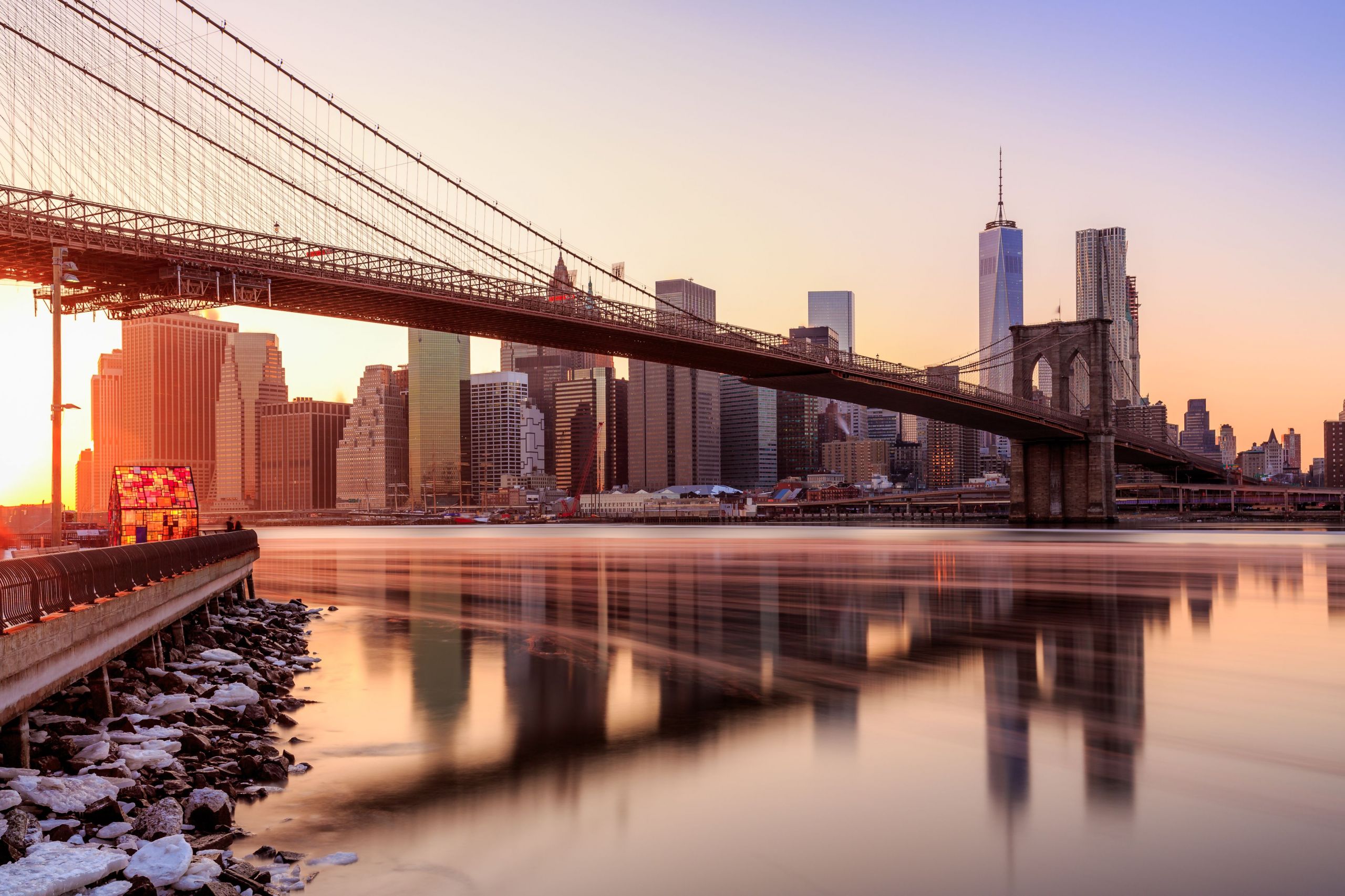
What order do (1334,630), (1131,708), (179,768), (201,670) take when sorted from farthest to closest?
(1334,630)
(201,670)
(1131,708)
(179,768)

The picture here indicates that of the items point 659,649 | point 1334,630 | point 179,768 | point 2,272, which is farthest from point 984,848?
point 2,272

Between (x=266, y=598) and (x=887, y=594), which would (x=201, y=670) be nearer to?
(x=266, y=598)

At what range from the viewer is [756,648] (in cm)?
1969

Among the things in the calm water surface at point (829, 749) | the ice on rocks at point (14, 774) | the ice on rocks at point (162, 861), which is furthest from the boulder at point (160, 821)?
the ice on rocks at point (14, 774)

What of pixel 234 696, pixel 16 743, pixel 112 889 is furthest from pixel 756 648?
pixel 112 889

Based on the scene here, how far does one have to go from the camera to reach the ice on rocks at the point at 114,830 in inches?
324

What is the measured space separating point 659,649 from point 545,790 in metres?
9.40

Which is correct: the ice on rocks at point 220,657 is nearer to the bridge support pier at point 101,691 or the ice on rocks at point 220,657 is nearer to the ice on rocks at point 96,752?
the bridge support pier at point 101,691

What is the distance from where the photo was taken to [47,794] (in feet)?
28.3

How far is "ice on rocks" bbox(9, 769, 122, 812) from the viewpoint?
A: 8.53 meters

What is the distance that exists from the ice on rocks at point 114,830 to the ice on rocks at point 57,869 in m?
0.41

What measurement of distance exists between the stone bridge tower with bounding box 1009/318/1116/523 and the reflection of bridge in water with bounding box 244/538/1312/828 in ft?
169

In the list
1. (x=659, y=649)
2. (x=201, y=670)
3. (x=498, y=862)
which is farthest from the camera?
(x=659, y=649)

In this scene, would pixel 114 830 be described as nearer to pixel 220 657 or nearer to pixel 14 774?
pixel 14 774
